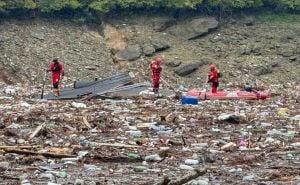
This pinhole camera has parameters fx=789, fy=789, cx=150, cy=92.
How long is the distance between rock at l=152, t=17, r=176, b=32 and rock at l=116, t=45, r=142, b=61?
202cm

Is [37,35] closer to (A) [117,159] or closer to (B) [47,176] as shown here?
(A) [117,159]

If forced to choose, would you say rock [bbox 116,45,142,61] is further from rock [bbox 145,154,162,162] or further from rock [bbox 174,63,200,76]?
rock [bbox 145,154,162,162]

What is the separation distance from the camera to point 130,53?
34969 millimetres

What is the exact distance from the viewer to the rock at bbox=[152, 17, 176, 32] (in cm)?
3684

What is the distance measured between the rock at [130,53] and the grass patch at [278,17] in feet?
23.5

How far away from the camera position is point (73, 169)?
942 centimetres

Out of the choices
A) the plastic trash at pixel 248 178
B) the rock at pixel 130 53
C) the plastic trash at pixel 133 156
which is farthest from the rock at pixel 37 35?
the plastic trash at pixel 248 178

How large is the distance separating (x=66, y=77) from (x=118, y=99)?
10.5 metres

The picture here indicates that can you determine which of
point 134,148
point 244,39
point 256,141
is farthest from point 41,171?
point 244,39

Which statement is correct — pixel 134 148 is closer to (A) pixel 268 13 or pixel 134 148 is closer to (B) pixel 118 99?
(B) pixel 118 99

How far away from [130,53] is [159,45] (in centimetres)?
143

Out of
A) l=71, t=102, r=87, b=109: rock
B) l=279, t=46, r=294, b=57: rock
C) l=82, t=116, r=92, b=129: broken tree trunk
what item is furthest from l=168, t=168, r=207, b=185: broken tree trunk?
l=279, t=46, r=294, b=57: rock

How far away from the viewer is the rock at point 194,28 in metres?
36.7

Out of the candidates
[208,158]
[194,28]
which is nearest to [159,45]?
[194,28]
